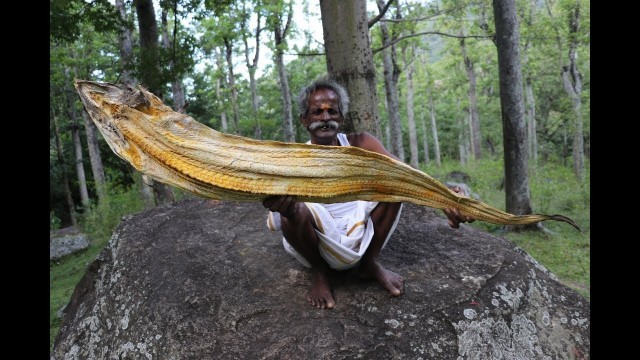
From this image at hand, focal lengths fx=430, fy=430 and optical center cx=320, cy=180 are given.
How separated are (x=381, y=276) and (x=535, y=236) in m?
4.72

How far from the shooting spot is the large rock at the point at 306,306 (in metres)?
2.38

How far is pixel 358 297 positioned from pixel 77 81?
6.18ft

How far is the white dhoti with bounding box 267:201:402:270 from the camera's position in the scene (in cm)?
249

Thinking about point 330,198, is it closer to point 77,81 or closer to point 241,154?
point 241,154

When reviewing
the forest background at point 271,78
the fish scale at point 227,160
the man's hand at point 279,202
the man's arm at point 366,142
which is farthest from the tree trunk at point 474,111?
the man's hand at point 279,202

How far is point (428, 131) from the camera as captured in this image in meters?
43.6

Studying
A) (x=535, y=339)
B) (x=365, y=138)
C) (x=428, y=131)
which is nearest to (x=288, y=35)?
(x=365, y=138)

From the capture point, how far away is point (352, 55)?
13.3ft

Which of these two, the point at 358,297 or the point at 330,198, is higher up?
the point at 330,198

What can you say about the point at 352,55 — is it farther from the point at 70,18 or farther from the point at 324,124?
the point at 70,18

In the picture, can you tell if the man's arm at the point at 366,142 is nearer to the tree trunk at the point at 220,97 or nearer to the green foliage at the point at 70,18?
the green foliage at the point at 70,18

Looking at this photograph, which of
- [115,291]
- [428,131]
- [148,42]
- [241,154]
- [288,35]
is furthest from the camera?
[428,131]

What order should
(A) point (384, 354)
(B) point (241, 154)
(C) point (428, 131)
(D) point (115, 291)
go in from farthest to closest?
(C) point (428, 131)
(D) point (115, 291)
(A) point (384, 354)
(B) point (241, 154)

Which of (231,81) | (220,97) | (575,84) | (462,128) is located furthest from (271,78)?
(462,128)
